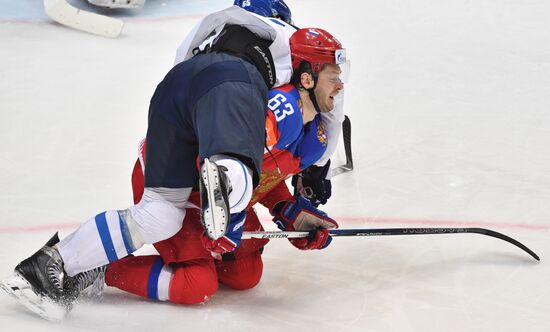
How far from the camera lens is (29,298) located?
204cm

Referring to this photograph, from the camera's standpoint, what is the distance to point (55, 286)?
6.79 ft

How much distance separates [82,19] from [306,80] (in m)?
2.43

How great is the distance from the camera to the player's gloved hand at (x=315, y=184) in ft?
8.49

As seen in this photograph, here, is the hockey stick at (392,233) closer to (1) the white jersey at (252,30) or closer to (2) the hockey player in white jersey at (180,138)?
(2) the hockey player in white jersey at (180,138)

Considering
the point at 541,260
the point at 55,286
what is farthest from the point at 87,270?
the point at 541,260

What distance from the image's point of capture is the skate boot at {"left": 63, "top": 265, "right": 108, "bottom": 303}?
2.11 metres

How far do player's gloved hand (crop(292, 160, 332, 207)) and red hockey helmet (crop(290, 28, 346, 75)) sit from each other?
43cm

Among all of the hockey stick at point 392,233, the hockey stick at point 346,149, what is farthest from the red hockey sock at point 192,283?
the hockey stick at point 346,149

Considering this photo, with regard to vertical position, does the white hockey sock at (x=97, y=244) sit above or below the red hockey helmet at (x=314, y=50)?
below

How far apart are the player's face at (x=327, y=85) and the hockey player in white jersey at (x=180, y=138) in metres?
0.09

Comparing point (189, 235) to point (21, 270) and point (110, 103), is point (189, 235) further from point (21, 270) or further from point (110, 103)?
point (110, 103)

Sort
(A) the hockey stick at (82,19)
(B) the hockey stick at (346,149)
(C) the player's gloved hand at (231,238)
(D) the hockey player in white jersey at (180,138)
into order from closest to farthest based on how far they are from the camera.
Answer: (D) the hockey player in white jersey at (180,138), (C) the player's gloved hand at (231,238), (B) the hockey stick at (346,149), (A) the hockey stick at (82,19)

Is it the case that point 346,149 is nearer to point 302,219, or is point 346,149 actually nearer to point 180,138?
point 302,219

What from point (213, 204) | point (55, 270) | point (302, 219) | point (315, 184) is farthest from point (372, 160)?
point (213, 204)
